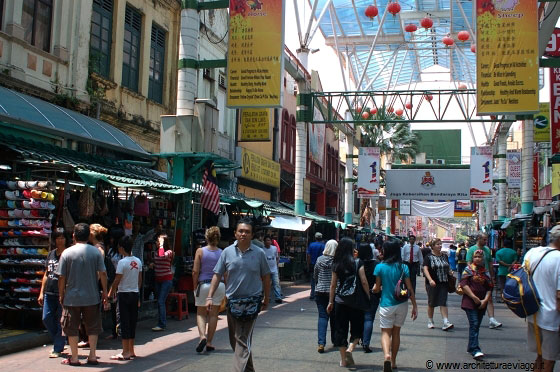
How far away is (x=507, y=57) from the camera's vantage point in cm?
1474

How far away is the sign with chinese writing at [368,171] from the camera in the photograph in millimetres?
32281

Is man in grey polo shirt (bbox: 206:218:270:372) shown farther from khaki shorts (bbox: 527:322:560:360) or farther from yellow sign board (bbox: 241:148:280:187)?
yellow sign board (bbox: 241:148:280:187)

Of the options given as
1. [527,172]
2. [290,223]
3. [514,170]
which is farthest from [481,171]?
[290,223]

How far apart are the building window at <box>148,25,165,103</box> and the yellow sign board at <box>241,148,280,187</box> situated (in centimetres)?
567

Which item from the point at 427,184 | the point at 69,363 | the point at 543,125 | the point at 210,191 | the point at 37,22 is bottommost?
the point at 69,363

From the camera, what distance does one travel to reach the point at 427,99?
2600cm

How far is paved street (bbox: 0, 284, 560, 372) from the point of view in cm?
806

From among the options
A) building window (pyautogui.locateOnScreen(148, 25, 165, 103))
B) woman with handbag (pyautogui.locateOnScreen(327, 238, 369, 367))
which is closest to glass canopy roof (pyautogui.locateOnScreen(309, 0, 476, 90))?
building window (pyautogui.locateOnScreen(148, 25, 165, 103))

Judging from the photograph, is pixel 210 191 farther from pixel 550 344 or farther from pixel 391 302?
pixel 550 344

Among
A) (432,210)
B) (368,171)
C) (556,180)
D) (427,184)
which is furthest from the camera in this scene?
(432,210)

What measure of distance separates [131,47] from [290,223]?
741 cm

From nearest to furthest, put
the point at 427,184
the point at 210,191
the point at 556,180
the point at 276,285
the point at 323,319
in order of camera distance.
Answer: the point at 323,319 → the point at 210,191 → the point at 276,285 → the point at 556,180 → the point at 427,184

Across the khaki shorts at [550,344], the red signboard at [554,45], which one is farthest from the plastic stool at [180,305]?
the red signboard at [554,45]

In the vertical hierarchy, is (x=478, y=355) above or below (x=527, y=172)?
below
